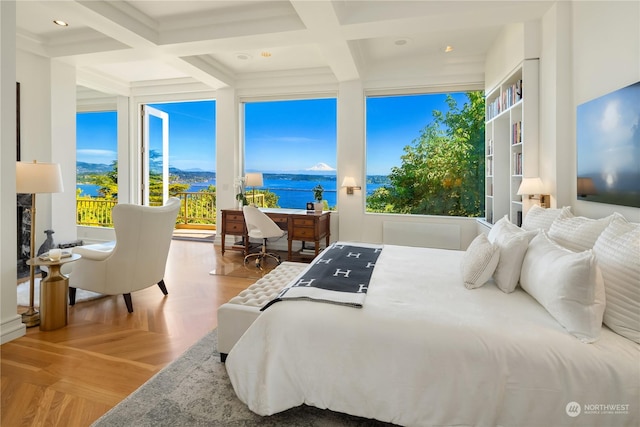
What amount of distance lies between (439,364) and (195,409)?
1.26m

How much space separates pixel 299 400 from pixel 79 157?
768cm

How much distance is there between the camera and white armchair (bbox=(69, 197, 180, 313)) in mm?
2949

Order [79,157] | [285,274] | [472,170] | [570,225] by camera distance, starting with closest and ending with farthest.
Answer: [570,225]
[285,274]
[472,170]
[79,157]

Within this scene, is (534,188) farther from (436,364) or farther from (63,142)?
(63,142)

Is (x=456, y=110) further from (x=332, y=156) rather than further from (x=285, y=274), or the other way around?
(x=285, y=274)

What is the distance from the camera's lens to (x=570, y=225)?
213 cm

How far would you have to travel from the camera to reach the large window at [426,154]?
5270 millimetres

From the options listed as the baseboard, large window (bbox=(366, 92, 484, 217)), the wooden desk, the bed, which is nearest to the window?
the wooden desk

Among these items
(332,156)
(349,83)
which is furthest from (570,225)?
(332,156)

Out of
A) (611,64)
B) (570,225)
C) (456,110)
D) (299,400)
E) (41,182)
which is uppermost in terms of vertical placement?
(456,110)

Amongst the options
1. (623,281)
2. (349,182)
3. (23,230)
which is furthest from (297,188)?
(623,281)

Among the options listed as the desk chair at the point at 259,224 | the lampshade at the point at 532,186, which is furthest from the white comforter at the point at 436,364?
the desk chair at the point at 259,224

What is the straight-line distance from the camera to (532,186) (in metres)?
3.16

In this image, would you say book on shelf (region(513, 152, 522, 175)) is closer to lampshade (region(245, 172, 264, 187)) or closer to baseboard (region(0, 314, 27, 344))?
lampshade (region(245, 172, 264, 187))
